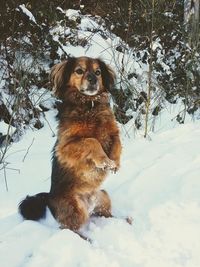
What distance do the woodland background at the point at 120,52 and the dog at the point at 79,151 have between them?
77.4 inches

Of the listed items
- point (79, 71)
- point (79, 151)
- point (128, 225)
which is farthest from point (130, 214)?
point (79, 71)

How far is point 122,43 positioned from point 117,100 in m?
1.46

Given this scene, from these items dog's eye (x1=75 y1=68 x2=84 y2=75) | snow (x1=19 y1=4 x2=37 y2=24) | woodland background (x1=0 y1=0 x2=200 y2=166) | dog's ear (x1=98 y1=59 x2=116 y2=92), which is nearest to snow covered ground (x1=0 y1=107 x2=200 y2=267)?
dog's ear (x1=98 y1=59 x2=116 y2=92)

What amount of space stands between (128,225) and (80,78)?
1.44 metres

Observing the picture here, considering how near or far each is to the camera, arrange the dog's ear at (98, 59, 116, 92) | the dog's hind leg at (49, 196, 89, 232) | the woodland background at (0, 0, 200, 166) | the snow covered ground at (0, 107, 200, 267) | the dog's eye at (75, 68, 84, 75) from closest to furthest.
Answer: the snow covered ground at (0, 107, 200, 267), the dog's hind leg at (49, 196, 89, 232), the dog's eye at (75, 68, 84, 75), the dog's ear at (98, 59, 116, 92), the woodland background at (0, 0, 200, 166)

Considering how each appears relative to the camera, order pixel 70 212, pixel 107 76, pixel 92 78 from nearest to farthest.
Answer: pixel 70 212, pixel 92 78, pixel 107 76

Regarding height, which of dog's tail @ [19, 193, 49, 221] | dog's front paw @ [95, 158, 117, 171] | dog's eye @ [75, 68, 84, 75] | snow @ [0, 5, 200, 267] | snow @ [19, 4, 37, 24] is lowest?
snow @ [0, 5, 200, 267]

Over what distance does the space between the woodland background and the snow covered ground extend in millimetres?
1198

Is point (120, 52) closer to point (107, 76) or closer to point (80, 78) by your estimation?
point (107, 76)

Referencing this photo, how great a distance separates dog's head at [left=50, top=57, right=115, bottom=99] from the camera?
416 centimetres

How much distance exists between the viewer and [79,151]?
12.7ft

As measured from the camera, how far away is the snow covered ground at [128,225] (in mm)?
3219

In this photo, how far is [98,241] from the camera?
363cm

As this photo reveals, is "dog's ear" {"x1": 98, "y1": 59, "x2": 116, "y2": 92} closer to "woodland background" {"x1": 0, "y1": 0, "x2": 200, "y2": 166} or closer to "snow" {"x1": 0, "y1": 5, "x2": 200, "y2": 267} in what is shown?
"snow" {"x1": 0, "y1": 5, "x2": 200, "y2": 267}
